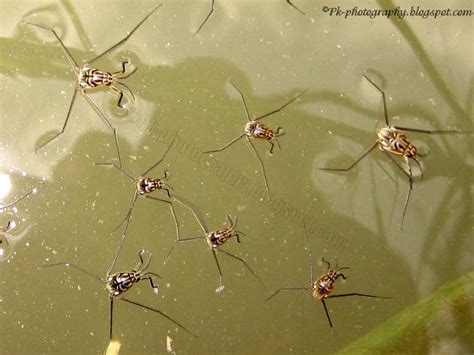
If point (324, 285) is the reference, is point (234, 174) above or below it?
above

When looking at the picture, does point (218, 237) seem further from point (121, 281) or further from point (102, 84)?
point (102, 84)

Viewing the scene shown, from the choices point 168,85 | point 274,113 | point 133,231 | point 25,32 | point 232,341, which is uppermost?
point 25,32

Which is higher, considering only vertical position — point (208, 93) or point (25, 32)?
point (25, 32)

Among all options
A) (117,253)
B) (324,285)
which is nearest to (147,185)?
(117,253)

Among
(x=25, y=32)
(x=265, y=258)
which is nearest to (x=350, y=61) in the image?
(x=265, y=258)

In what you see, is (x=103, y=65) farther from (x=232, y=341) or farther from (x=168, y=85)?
(x=232, y=341)

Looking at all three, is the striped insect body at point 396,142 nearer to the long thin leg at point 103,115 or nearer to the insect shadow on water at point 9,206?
the long thin leg at point 103,115

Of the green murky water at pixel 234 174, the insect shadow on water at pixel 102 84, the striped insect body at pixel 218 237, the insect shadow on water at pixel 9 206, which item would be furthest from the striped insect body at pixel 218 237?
the insect shadow on water at pixel 9 206
